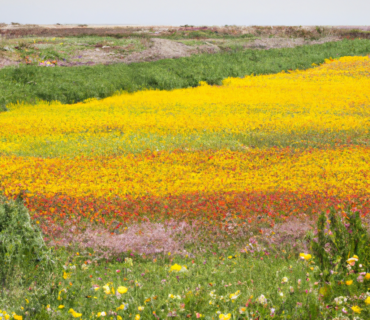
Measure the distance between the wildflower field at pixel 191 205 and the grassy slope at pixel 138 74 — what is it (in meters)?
1.25

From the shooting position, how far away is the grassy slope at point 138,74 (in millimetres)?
21469

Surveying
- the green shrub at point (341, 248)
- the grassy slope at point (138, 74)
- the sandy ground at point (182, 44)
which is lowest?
the green shrub at point (341, 248)

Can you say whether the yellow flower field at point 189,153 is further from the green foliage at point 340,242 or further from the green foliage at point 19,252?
the green foliage at point 340,242

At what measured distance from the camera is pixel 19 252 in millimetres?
5441

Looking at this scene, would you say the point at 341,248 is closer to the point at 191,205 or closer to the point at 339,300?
the point at 339,300

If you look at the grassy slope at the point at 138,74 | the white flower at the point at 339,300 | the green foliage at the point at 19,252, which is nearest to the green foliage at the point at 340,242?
the white flower at the point at 339,300

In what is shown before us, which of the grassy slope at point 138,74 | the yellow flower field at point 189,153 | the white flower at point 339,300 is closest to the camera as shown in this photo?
the white flower at point 339,300

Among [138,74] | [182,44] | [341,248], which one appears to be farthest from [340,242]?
[182,44]

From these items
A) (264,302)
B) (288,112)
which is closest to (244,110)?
(288,112)

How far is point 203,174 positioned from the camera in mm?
10844

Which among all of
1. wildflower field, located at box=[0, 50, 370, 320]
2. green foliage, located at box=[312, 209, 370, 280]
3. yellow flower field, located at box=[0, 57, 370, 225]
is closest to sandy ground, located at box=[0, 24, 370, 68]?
yellow flower field, located at box=[0, 57, 370, 225]

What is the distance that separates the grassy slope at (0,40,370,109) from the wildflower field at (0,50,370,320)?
1247 mm

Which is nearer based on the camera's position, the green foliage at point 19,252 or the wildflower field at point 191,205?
the wildflower field at point 191,205

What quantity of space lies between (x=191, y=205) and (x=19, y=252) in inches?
149
